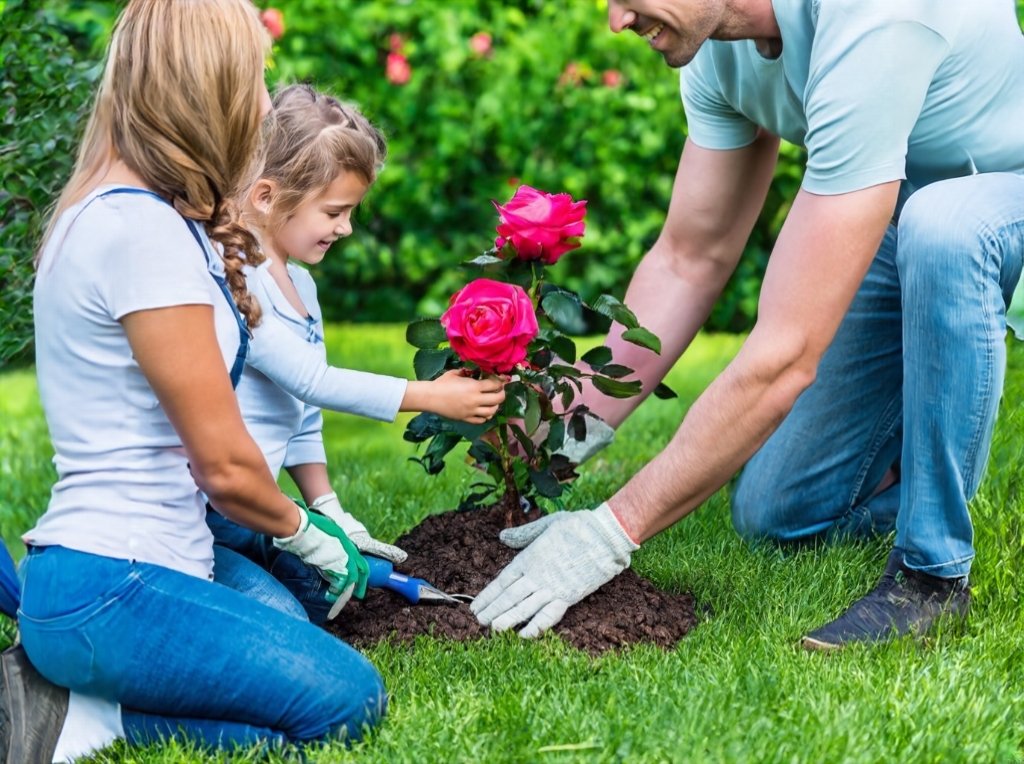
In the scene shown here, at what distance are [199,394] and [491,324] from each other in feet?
1.94

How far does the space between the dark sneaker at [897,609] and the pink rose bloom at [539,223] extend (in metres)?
0.89

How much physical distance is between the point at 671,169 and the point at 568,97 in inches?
22.9

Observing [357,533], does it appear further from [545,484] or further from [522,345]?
[522,345]

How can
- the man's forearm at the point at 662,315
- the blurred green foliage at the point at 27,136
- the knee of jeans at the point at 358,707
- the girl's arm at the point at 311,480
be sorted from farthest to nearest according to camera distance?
1. the blurred green foliage at the point at 27,136
2. the man's forearm at the point at 662,315
3. the girl's arm at the point at 311,480
4. the knee of jeans at the point at 358,707

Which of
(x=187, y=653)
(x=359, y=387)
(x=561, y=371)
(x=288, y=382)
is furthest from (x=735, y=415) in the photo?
(x=187, y=653)

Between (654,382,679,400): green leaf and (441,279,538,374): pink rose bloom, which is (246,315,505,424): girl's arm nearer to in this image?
(441,279,538,374): pink rose bloom

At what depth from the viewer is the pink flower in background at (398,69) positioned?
6172 millimetres

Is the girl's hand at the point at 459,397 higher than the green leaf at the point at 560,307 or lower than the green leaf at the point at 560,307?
lower

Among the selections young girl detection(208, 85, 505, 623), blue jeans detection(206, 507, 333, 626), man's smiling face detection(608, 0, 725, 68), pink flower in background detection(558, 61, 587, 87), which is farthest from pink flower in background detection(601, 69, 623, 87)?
blue jeans detection(206, 507, 333, 626)

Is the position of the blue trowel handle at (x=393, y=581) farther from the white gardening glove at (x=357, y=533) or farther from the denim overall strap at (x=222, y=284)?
Result: the denim overall strap at (x=222, y=284)

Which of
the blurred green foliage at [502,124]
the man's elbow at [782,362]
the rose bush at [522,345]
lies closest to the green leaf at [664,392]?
the rose bush at [522,345]

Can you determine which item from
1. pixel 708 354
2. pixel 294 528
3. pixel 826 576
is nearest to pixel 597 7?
pixel 708 354

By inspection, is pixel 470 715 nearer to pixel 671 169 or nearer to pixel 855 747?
pixel 855 747

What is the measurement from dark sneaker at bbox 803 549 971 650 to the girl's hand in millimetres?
748
